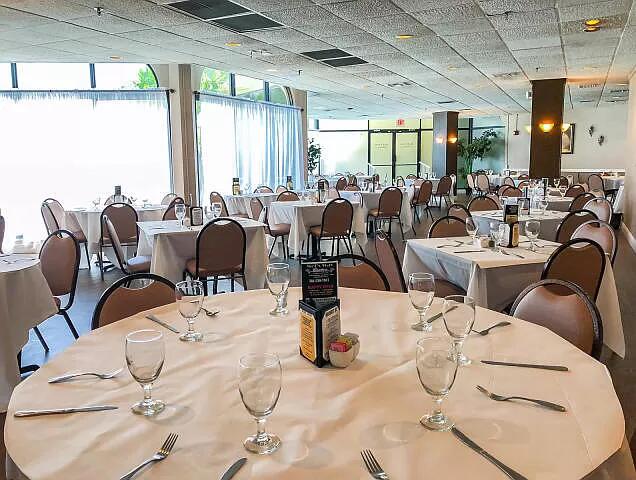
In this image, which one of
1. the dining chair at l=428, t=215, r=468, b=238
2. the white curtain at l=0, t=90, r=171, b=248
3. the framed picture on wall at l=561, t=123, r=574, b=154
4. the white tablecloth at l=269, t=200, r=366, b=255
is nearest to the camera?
the dining chair at l=428, t=215, r=468, b=238

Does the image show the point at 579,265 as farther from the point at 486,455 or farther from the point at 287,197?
the point at 287,197

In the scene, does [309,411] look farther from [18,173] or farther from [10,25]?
[18,173]

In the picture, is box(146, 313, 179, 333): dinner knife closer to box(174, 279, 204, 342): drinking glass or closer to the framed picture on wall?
box(174, 279, 204, 342): drinking glass

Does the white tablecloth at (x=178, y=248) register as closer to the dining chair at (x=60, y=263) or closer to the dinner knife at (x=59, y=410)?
the dining chair at (x=60, y=263)

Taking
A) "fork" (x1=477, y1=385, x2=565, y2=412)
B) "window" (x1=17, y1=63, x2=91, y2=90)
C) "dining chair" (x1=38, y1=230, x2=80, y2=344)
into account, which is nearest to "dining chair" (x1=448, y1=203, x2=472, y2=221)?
"dining chair" (x1=38, y1=230, x2=80, y2=344)

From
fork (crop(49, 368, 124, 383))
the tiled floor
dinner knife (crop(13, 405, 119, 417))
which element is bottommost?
the tiled floor

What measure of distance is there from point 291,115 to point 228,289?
28.5 ft

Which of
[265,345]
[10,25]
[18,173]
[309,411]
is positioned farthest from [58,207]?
[309,411]

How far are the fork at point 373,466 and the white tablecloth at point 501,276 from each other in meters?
2.43

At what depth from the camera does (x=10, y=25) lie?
21.2 ft

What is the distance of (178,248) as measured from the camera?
5.26m

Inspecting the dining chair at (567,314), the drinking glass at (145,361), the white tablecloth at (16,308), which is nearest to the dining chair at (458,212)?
the dining chair at (567,314)

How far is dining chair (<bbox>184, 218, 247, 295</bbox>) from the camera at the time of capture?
4.88 metres

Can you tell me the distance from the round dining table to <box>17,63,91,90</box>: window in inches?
380
